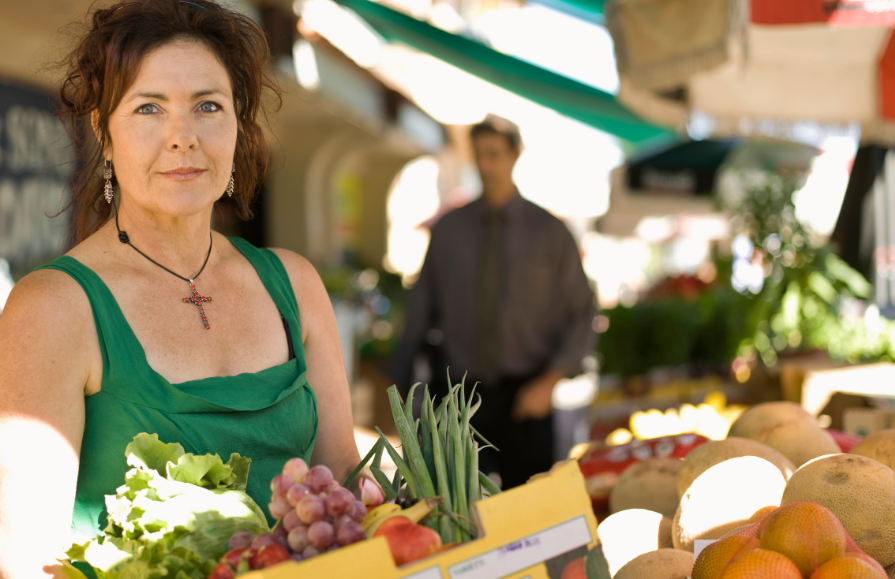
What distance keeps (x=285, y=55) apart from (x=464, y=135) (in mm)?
10823

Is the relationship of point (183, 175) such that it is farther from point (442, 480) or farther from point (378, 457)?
point (442, 480)

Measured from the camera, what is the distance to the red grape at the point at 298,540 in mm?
981

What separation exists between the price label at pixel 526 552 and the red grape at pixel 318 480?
0.67 feet

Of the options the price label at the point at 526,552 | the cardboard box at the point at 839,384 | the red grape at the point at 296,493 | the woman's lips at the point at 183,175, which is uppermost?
the woman's lips at the point at 183,175

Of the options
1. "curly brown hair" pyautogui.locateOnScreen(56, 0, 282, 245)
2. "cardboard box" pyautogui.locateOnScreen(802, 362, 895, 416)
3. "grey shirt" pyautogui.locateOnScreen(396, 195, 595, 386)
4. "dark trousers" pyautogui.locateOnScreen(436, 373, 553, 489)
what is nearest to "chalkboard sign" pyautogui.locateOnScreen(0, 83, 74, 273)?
"grey shirt" pyautogui.locateOnScreen(396, 195, 595, 386)

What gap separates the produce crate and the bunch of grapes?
3.4 inches

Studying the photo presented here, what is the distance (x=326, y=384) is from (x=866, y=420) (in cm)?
197

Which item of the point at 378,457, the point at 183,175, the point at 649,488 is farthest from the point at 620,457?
the point at 183,175

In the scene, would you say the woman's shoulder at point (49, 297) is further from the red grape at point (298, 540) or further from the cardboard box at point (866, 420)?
the cardboard box at point (866, 420)

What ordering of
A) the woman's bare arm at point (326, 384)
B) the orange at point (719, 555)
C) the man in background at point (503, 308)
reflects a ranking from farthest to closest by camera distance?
the man in background at point (503, 308), the woman's bare arm at point (326, 384), the orange at point (719, 555)

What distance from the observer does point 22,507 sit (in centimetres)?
128

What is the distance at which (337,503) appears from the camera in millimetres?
1011

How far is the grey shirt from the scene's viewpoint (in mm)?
3924

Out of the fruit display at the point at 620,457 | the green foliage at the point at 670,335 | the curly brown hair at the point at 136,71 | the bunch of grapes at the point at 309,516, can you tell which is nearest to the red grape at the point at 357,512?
the bunch of grapes at the point at 309,516
